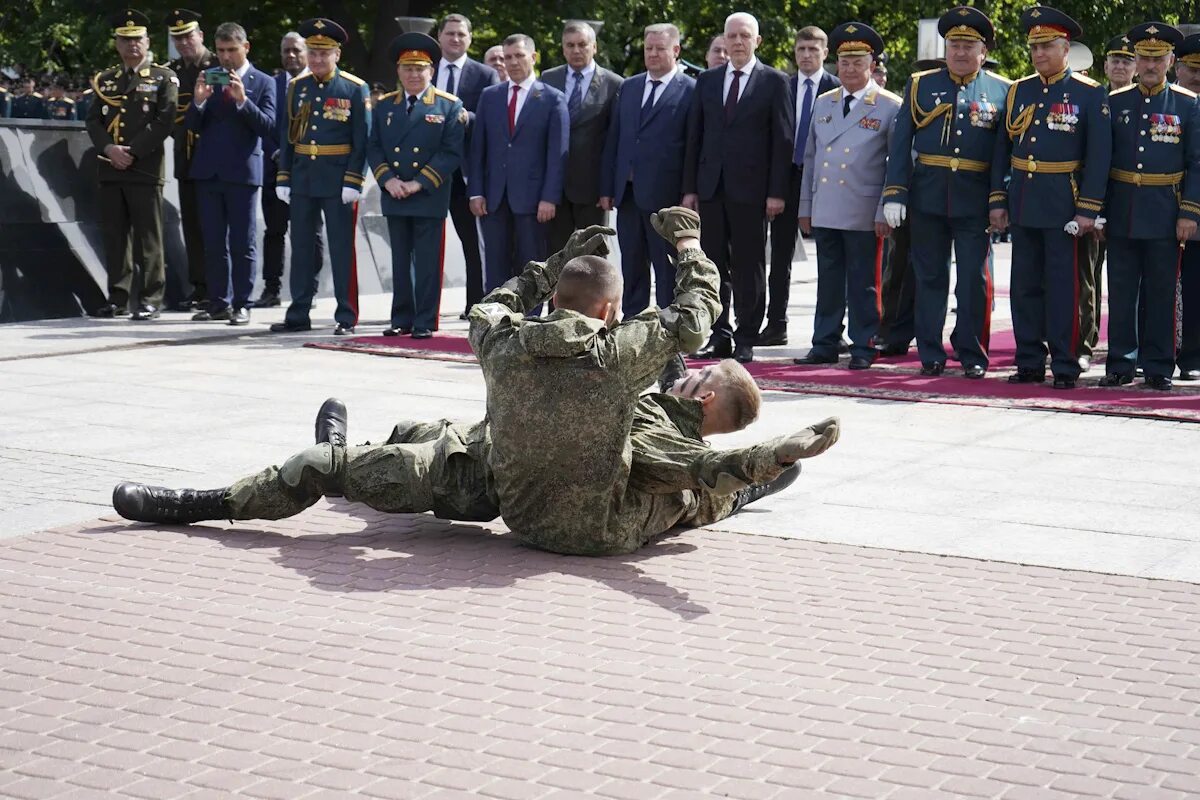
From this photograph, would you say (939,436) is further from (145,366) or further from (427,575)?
(145,366)

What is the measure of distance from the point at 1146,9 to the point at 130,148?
74.0 feet

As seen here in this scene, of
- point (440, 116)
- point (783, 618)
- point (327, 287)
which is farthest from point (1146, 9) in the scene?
point (783, 618)

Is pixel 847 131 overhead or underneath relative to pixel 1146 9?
underneath

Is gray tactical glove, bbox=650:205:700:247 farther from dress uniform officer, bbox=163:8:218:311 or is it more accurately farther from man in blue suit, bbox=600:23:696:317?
dress uniform officer, bbox=163:8:218:311

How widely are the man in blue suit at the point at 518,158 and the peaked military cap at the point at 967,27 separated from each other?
10.1ft

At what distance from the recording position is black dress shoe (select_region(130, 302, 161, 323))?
1345 cm

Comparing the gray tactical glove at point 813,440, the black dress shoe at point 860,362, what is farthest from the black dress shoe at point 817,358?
the gray tactical glove at point 813,440

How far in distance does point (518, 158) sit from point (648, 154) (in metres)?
1.19

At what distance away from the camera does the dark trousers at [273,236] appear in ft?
46.9

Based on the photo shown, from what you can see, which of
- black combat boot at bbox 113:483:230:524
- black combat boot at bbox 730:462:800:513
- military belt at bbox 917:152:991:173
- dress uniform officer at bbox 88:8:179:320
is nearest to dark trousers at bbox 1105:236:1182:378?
military belt at bbox 917:152:991:173

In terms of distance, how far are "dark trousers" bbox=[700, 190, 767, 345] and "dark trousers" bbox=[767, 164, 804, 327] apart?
308 millimetres

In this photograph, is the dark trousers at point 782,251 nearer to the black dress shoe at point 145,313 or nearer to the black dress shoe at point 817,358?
the black dress shoe at point 817,358

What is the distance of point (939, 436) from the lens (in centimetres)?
857

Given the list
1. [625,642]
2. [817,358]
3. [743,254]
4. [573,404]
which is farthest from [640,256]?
[625,642]
